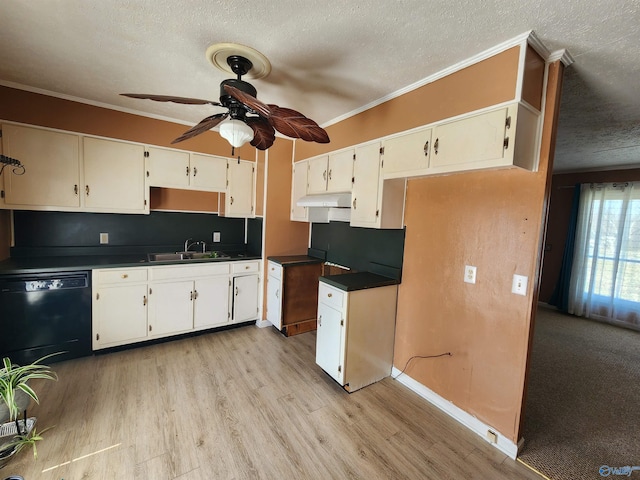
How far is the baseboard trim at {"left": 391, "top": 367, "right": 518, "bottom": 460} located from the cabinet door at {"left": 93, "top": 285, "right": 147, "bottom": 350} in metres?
2.61

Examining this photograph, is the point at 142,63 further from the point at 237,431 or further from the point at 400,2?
the point at 237,431

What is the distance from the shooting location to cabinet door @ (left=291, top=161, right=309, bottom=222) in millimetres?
3305

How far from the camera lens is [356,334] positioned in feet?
7.40

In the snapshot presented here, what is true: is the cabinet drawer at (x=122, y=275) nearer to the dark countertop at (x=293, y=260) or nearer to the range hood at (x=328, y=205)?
the dark countertop at (x=293, y=260)

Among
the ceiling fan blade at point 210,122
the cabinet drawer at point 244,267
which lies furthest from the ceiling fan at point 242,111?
the cabinet drawer at point 244,267

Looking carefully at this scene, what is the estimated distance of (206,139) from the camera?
10.5 ft

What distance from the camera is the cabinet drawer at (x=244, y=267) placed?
3.27 m

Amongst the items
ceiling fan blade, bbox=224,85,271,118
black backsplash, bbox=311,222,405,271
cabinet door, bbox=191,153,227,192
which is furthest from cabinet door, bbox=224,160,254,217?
ceiling fan blade, bbox=224,85,271,118

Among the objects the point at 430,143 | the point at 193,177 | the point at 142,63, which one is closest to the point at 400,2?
the point at 430,143

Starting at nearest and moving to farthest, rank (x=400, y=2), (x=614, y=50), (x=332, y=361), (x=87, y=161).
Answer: (x=400, y=2)
(x=614, y=50)
(x=332, y=361)
(x=87, y=161)

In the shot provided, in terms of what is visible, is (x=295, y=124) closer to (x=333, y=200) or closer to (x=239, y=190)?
(x=333, y=200)

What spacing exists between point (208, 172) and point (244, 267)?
124 cm

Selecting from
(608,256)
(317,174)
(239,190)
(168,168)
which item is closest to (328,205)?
(317,174)

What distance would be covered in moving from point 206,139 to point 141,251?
155cm
